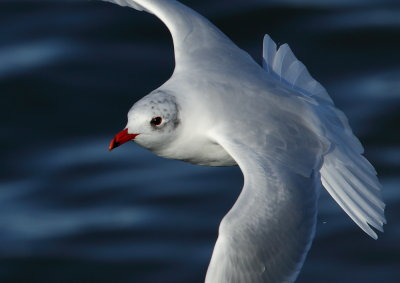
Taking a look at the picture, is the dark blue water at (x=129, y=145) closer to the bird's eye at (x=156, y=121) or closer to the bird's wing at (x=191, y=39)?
Answer: the bird's wing at (x=191, y=39)

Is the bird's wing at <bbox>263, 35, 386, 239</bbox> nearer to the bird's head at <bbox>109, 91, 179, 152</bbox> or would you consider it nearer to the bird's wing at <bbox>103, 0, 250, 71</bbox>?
the bird's wing at <bbox>103, 0, 250, 71</bbox>

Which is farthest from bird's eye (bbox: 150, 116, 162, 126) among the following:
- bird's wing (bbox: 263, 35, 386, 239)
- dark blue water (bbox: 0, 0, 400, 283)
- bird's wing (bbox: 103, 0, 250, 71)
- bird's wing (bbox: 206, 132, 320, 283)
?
dark blue water (bbox: 0, 0, 400, 283)

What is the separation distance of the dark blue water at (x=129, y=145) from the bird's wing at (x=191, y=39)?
6.09 ft

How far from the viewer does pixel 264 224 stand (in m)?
5.77

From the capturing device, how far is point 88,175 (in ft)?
29.9

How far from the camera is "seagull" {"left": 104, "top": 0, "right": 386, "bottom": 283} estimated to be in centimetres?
575

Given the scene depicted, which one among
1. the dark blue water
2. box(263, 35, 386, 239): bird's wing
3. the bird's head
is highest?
the bird's head

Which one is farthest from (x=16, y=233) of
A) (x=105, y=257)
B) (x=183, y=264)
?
(x=183, y=264)

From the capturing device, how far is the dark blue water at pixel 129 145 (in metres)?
8.48

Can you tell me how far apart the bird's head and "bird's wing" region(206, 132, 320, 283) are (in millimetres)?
393

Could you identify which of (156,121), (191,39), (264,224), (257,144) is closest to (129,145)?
(191,39)

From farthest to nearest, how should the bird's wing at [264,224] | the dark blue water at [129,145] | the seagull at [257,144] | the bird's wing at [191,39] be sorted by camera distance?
the dark blue water at [129,145] → the bird's wing at [191,39] → the seagull at [257,144] → the bird's wing at [264,224]

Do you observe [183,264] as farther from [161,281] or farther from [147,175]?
[147,175]

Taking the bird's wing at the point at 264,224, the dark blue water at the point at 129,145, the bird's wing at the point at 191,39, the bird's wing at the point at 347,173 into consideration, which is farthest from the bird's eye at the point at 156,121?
the dark blue water at the point at 129,145
